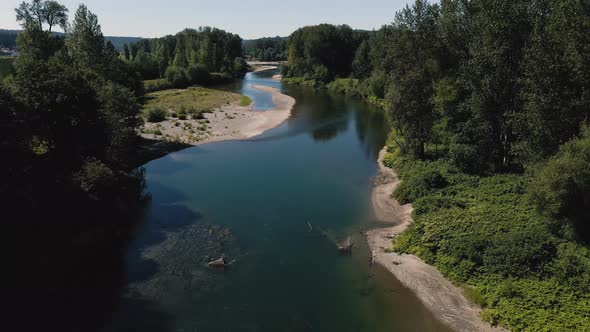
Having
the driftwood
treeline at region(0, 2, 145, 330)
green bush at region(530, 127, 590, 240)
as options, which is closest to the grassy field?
treeline at region(0, 2, 145, 330)

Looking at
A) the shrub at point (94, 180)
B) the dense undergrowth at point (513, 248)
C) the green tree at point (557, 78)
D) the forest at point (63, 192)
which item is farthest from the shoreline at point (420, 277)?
the shrub at point (94, 180)

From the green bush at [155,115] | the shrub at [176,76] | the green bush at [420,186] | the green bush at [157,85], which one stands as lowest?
the green bush at [420,186]

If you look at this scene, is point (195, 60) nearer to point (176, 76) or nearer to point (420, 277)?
point (176, 76)

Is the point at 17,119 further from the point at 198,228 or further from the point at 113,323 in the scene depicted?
the point at 113,323

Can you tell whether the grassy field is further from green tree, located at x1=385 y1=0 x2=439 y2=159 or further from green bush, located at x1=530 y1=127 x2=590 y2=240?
green bush, located at x1=530 y1=127 x2=590 y2=240

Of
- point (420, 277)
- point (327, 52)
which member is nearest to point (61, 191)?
point (420, 277)

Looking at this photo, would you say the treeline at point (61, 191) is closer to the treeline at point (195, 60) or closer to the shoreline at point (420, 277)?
the shoreline at point (420, 277)

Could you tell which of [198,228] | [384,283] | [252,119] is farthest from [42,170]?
[252,119]
